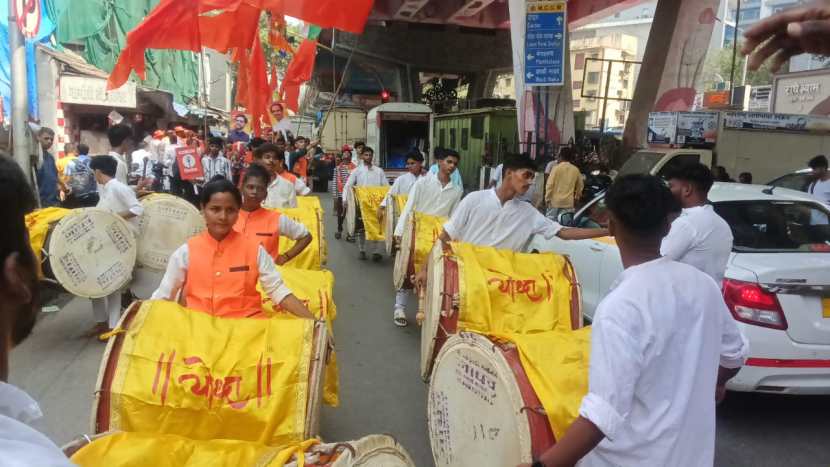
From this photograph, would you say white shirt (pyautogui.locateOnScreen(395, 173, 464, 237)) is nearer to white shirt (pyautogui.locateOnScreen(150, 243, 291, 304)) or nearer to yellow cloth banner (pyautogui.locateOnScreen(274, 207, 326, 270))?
yellow cloth banner (pyautogui.locateOnScreen(274, 207, 326, 270))

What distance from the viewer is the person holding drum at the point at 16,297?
988 millimetres

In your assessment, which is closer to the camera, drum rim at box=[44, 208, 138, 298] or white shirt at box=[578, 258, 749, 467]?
white shirt at box=[578, 258, 749, 467]

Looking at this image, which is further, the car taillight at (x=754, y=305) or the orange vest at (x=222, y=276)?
the car taillight at (x=754, y=305)

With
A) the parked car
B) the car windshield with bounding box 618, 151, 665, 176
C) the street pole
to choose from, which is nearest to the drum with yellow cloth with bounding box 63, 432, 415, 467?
the street pole

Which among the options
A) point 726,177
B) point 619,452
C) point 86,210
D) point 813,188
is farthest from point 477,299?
point 726,177

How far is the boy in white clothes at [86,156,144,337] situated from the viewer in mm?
5930

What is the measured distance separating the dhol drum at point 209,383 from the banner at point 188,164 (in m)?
8.69

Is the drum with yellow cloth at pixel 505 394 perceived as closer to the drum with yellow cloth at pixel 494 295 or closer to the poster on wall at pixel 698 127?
the drum with yellow cloth at pixel 494 295

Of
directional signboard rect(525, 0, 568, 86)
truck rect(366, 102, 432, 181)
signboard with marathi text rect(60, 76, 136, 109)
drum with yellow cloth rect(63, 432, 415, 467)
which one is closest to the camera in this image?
drum with yellow cloth rect(63, 432, 415, 467)

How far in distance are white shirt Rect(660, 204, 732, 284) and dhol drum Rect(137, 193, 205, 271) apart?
4.46 metres

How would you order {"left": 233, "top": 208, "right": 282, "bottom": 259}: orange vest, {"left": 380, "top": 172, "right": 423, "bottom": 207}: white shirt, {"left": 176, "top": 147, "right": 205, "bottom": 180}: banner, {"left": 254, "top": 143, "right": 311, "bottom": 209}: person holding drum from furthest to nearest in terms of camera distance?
{"left": 176, "top": 147, "right": 205, "bottom": 180}: banner < {"left": 380, "top": 172, "right": 423, "bottom": 207}: white shirt < {"left": 254, "top": 143, "right": 311, "bottom": 209}: person holding drum < {"left": 233, "top": 208, "right": 282, "bottom": 259}: orange vest

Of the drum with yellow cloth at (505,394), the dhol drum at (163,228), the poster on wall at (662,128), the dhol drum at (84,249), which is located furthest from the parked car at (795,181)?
the dhol drum at (84,249)

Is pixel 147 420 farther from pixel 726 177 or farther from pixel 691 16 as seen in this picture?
pixel 691 16

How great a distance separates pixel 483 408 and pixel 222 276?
5.44 feet
